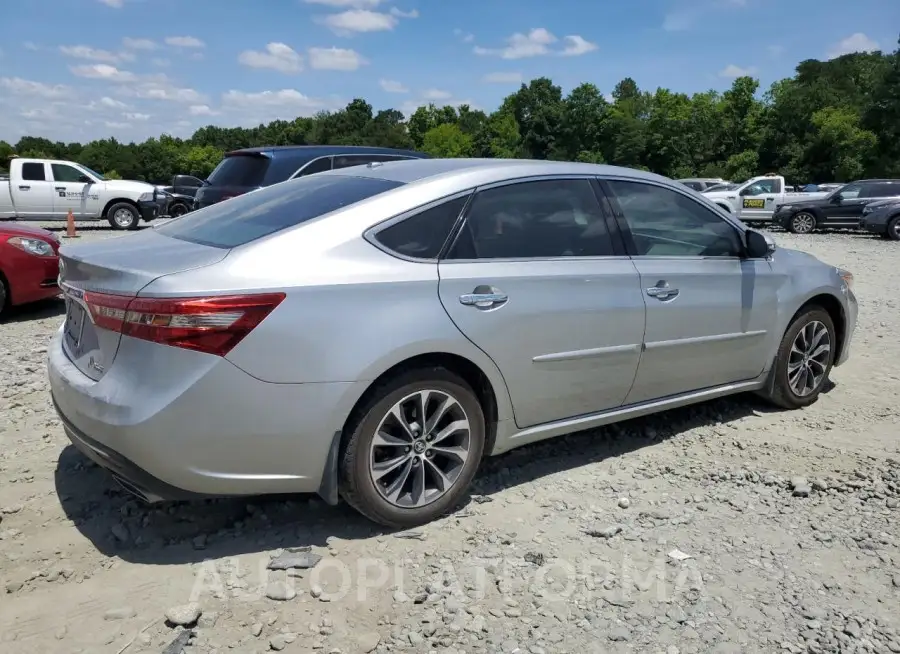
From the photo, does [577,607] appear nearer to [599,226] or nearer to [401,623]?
[401,623]

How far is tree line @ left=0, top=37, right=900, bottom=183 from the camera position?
5209 centimetres

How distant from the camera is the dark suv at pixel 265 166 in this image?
33.5 feet

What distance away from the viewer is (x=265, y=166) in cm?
1022

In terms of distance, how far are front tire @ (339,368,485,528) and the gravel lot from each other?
158 mm

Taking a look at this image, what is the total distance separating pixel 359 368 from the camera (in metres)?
3.12

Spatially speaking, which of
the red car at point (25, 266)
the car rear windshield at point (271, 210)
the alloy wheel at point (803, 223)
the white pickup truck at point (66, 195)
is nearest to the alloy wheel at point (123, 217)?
the white pickup truck at point (66, 195)

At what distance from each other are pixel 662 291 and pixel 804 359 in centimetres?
162

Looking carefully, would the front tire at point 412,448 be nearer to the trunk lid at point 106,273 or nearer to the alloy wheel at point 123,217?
the trunk lid at point 106,273

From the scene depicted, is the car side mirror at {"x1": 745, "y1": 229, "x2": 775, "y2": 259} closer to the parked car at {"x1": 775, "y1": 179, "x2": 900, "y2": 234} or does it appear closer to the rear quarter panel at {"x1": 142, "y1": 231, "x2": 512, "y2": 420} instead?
the rear quarter panel at {"x1": 142, "y1": 231, "x2": 512, "y2": 420}

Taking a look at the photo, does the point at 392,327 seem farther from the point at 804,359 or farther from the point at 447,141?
the point at 447,141

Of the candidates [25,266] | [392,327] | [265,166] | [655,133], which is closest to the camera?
[392,327]

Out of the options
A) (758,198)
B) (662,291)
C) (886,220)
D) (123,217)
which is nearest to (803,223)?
(886,220)

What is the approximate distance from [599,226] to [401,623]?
90.5 inches

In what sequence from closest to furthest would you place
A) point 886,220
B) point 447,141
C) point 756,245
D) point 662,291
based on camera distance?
1. point 662,291
2. point 756,245
3. point 886,220
4. point 447,141
